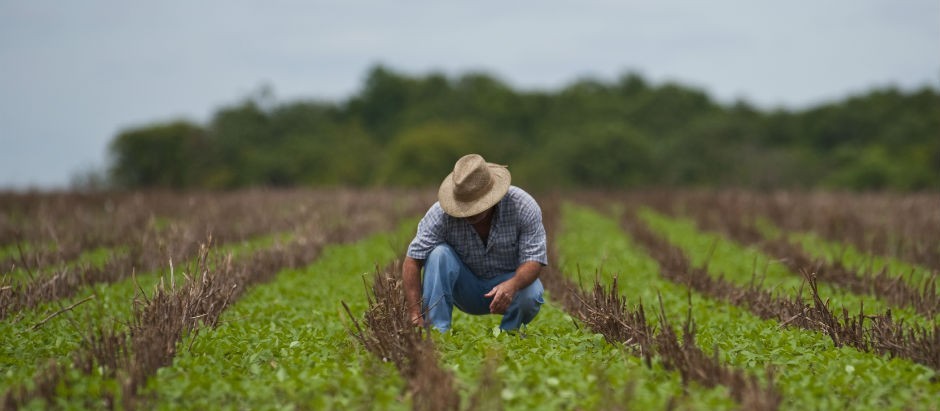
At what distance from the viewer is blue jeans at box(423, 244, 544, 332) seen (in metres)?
5.22

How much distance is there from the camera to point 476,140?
200 feet

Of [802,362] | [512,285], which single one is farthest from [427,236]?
[802,362]

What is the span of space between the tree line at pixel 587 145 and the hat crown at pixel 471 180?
144 feet

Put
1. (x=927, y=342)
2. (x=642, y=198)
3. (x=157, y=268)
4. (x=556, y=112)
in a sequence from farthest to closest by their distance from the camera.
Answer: (x=556, y=112) < (x=642, y=198) < (x=157, y=268) < (x=927, y=342)

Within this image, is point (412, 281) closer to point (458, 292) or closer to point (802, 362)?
point (458, 292)

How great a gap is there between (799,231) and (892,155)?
143 feet

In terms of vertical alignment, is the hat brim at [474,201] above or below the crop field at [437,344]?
above

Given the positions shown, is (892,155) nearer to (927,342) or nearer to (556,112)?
(556,112)

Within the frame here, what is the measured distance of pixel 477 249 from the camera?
5.39 metres

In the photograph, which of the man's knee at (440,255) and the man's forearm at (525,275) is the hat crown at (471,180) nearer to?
the man's knee at (440,255)

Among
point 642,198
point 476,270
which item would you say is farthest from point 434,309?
point 642,198

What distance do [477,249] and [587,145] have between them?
5599cm

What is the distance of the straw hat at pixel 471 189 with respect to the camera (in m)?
4.96

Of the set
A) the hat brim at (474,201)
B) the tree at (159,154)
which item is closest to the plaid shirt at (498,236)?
the hat brim at (474,201)
